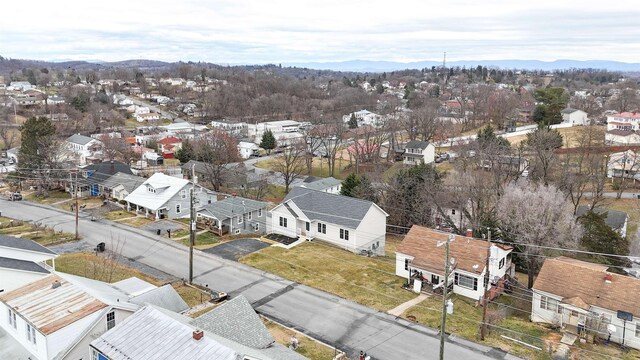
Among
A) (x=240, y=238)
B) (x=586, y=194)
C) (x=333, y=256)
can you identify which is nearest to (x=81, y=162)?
(x=240, y=238)

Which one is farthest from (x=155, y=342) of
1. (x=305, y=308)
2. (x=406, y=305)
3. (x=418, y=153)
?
(x=418, y=153)

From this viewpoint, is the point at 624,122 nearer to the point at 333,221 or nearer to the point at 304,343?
the point at 333,221

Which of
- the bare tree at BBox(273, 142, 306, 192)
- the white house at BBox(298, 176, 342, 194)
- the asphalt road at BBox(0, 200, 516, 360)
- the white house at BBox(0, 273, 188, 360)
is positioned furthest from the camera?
the bare tree at BBox(273, 142, 306, 192)

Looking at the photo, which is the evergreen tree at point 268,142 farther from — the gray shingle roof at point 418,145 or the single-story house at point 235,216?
the single-story house at point 235,216

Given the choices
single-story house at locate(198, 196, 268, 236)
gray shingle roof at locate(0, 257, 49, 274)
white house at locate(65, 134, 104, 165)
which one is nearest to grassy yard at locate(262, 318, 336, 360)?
gray shingle roof at locate(0, 257, 49, 274)

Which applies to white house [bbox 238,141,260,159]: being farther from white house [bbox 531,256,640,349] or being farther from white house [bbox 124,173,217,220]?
white house [bbox 531,256,640,349]

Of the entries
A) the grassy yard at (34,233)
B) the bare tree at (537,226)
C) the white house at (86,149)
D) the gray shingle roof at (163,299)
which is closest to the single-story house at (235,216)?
the grassy yard at (34,233)

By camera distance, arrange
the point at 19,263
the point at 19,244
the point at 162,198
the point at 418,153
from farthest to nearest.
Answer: the point at 418,153, the point at 162,198, the point at 19,244, the point at 19,263
